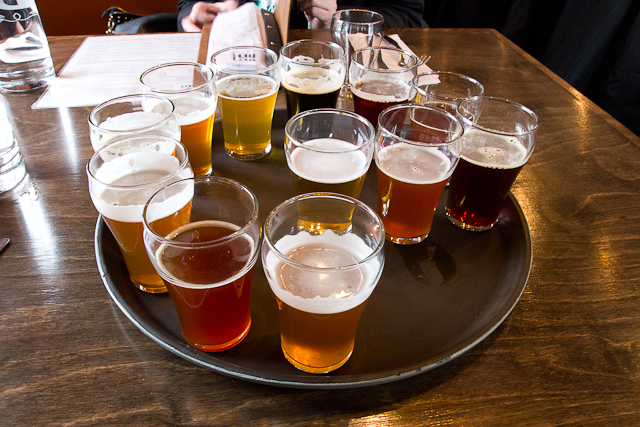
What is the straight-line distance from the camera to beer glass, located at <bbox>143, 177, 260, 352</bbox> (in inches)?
24.7

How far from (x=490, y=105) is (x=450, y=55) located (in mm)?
964

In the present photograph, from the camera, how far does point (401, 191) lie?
3.06 feet

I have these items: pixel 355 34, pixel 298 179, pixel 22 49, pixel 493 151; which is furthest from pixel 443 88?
pixel 22 49

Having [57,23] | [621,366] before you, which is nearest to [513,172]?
[621,366]

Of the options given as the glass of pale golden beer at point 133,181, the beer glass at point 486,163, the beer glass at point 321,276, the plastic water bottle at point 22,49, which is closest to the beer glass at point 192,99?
the glass of pale golden beer at point 133,181

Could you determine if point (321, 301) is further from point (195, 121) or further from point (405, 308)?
point (195, 121)

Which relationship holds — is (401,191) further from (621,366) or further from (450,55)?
(450,55)

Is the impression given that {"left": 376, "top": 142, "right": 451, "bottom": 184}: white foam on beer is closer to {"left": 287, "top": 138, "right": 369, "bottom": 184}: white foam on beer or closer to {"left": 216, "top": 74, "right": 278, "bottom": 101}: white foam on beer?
{"left": 287, "top": 138, "right": 369, "bottom": 184}: white foam on beer

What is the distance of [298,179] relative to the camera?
94 cm

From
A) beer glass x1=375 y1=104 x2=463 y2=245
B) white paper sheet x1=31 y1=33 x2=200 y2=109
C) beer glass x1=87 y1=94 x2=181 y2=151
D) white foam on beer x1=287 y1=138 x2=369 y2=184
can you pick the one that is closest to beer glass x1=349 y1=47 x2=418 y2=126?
beer glass x1=375 y1=104 x2=463 y2=245

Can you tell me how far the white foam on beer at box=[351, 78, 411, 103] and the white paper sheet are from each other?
2.88 ft

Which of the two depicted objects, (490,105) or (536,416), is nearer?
(536,416)

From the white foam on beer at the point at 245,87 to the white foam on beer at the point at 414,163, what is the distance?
15.5 inches

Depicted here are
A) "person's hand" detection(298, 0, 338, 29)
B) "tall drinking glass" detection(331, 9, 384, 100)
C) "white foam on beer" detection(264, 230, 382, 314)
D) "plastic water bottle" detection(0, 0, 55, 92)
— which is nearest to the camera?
"white foam on beer" detection(264, 230, 382, 314)
